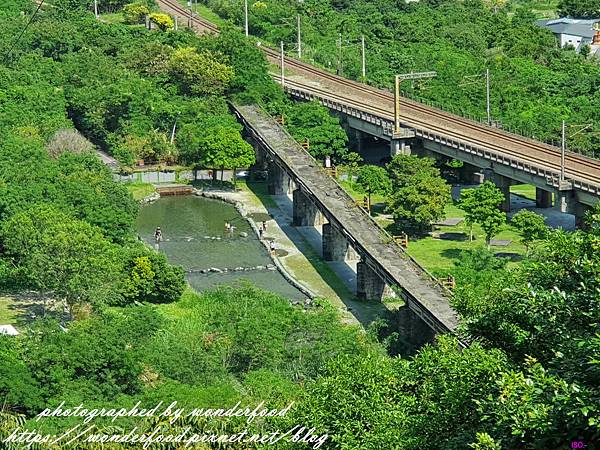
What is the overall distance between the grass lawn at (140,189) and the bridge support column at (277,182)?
5788 millimetres

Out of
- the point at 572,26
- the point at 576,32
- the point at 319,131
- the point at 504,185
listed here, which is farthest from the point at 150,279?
the point at 572,26

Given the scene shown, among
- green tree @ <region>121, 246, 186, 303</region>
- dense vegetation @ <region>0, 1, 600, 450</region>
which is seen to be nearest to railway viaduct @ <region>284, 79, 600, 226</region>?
dense vegetation @ <region>0, 1, 600, 450</region>

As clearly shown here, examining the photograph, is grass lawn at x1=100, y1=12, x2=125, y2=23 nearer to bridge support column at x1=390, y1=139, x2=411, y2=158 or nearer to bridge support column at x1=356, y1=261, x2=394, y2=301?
bridge support column at x1=390, y1=139, x2=411, y2=158

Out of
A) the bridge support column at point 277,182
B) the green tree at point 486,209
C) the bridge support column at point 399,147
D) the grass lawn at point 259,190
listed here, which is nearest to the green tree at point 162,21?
the grass lawn at point 259,190

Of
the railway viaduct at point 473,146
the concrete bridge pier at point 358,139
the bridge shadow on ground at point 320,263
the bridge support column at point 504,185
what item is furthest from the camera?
the concrete bridge pier at point 358,139

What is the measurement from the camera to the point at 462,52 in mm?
87438

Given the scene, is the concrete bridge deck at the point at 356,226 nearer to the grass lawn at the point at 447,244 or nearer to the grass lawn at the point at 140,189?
the grass lawn at the point at 447,244

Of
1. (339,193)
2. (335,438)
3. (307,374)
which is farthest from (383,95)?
(335,438)

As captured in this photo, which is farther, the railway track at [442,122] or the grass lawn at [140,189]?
the grass lawn at [140,189]

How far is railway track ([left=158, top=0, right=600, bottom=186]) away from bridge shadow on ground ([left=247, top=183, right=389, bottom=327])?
8815mm

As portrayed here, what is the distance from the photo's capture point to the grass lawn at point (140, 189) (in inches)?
2480

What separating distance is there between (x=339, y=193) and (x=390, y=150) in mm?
14404

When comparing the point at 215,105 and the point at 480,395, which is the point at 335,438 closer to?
the point at 480,395

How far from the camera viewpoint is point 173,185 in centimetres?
6488
